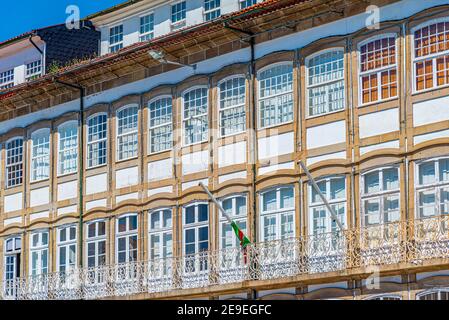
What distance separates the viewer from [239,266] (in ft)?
93.1

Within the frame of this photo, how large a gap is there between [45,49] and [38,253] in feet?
20.7

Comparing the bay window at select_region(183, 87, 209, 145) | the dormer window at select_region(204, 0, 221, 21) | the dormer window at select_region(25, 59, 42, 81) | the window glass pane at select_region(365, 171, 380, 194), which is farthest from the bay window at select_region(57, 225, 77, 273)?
the window glass pane at select_region(365, 171, 380, 194)

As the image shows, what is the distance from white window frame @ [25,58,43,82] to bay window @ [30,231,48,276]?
519 cm

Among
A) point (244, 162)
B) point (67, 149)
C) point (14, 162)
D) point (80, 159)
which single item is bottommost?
point (244, 162)

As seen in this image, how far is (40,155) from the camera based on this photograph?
116 ft

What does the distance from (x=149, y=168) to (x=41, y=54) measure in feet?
25.1

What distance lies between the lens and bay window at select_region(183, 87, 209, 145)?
30.4m

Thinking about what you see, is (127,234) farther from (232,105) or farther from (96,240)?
(232,105)

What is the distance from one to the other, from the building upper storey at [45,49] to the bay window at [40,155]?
6.19ft

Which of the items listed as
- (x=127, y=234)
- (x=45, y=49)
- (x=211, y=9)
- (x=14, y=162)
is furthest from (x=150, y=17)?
(x=127, y=234)

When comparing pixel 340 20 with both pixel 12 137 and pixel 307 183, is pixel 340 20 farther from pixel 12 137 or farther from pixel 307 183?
pixel 12 137

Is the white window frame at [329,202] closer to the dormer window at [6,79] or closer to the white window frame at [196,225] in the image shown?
the white window frame at [196,225]

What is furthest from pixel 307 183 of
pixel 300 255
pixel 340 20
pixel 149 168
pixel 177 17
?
pixel 177 17
